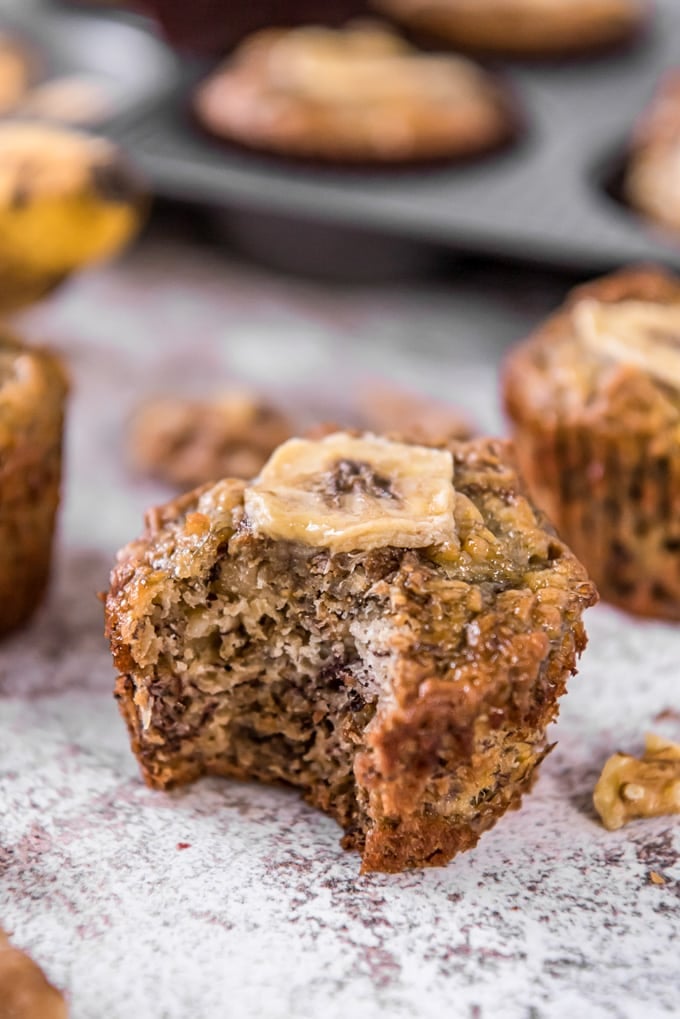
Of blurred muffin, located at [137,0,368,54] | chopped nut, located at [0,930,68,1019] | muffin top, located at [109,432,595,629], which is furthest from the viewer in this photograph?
blurred muffin, located at [137,0,368,54]

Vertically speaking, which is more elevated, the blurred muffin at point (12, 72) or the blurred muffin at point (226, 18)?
the blurred muffin at point (226, 18)

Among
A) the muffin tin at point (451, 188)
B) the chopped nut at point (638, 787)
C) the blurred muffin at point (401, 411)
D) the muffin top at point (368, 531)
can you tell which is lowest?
the blurred muffin at point (401, 411)

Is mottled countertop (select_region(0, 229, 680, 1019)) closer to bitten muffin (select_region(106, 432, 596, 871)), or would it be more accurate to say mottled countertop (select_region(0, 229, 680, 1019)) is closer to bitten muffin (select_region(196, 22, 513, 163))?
bitten muffin (select_region(106, 432, 596, 871))

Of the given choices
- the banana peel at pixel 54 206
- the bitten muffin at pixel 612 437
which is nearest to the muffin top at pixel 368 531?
the bitten muffin at pixel 612 437

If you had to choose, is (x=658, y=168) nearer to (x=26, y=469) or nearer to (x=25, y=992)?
(x=26, y=469)

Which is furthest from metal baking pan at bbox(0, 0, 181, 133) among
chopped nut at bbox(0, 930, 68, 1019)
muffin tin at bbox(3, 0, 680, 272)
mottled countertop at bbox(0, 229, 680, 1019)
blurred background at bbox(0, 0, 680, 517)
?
chopped nut at bbox(0, 930, 68, 1019)

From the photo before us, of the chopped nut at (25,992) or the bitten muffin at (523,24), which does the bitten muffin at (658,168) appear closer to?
the bitten muffin at (523,24)

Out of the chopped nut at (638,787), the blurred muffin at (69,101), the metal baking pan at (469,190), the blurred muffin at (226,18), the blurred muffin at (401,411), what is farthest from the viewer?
the blurred muffin at (226,18)
